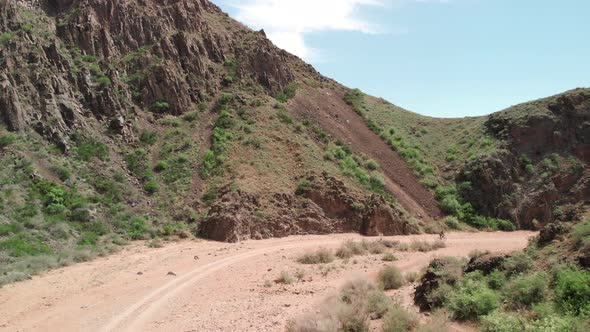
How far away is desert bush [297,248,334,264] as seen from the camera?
19.5 meters

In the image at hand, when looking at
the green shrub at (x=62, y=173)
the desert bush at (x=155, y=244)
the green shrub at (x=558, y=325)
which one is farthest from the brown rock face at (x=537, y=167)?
the green shrub at (x=558, y=325)

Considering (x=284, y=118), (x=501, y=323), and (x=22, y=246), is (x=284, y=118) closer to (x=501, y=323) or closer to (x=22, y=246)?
(x=22, y=246)

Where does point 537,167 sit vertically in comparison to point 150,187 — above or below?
above

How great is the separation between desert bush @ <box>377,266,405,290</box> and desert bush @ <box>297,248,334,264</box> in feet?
17.1

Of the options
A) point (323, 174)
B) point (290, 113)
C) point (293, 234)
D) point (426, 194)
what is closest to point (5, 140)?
point (293, 234)

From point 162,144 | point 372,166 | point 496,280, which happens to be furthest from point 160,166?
point 496,280

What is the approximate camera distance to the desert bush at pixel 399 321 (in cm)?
919

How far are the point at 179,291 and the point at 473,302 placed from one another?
8664 millimetres

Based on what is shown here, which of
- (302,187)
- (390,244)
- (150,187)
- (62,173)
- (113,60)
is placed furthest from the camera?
(113,60)

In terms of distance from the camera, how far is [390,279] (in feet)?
46.8

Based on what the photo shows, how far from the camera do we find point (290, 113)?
41.9 m

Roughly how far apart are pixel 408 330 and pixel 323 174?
23.2 metres

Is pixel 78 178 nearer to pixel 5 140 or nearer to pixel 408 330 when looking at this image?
pixel 5 140

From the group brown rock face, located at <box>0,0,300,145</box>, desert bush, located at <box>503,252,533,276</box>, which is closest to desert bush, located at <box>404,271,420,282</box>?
desert bush, located at <box>503,252,533,276</box>
